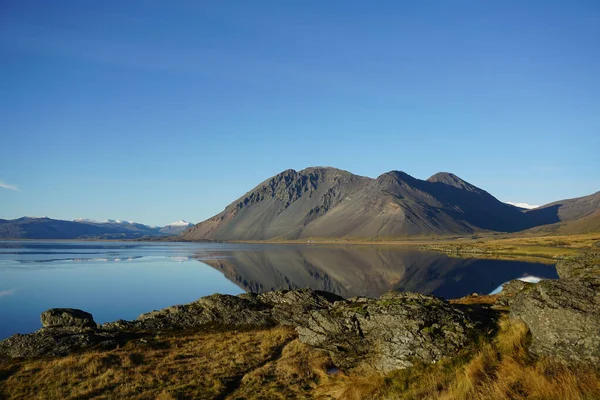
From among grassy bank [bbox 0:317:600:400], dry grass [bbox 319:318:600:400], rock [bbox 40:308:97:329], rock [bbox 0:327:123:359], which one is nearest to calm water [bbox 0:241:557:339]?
rock [bbox 40:308:97:329]

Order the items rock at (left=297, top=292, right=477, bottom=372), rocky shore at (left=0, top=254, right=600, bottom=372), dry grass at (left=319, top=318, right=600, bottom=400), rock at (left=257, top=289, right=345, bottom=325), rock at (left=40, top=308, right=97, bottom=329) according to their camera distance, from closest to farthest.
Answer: dry grass at (left=319, top=318, right=600, bottom=400), rocky shore at (left=0, top=254, right=600, bottom=372), rock at (left=297, top=292, right=477, bottom=372), rock at (left=40, top=308, right=97, bottom=329), rock at (left=257, top=289, right=345, bottom=325)

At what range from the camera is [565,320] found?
13.9m

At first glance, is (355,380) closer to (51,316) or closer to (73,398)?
(73,398)

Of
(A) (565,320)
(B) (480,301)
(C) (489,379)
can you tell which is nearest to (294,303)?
(B) (480,301)

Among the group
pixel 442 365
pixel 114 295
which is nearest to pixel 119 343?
A: pixel 442 365

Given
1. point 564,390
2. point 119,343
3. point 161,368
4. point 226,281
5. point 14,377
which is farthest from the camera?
point 226,281

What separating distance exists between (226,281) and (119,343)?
75248 millimetres

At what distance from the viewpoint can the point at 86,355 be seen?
23.2 meters

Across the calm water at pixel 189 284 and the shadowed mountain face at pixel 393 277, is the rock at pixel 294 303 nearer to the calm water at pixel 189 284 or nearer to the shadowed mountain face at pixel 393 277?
the calm water at pixel 189 284

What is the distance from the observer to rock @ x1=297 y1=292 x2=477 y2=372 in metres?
15.9

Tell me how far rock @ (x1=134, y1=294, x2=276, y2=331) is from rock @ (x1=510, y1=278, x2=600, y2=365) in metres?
21.7

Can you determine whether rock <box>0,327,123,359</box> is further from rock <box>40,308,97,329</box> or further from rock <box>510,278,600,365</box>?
rock <box>510,278,600,365</box>

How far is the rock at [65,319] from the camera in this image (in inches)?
1158

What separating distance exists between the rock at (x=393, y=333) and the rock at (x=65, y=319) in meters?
19.8
